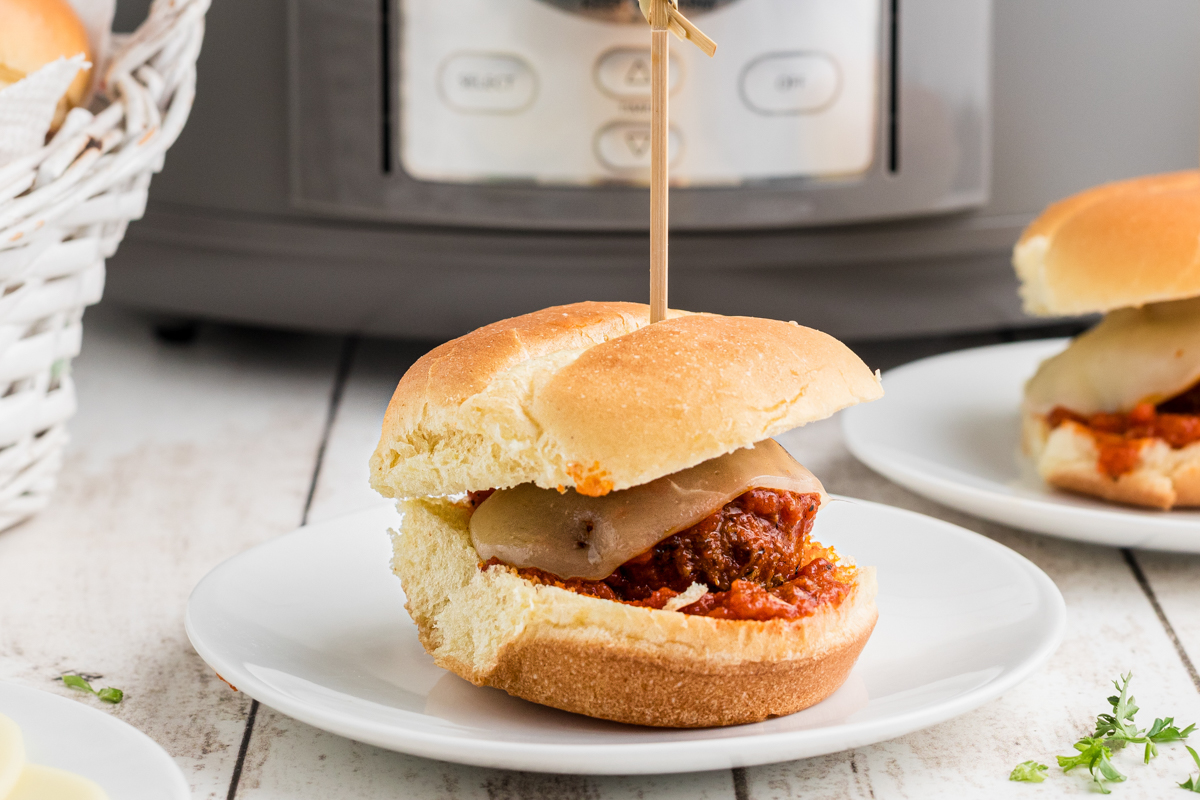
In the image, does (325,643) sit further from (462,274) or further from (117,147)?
(462,274)

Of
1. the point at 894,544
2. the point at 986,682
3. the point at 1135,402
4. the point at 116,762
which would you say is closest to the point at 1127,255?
the point at 1135,402

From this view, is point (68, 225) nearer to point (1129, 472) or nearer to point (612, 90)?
point (612, 90)

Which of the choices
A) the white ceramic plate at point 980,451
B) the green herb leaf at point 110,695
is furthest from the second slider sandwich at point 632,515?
the white ceramic plate at point 980,451

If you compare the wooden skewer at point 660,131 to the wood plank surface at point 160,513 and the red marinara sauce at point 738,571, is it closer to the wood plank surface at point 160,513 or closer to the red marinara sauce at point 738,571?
the red marinara sauce at point 738,571

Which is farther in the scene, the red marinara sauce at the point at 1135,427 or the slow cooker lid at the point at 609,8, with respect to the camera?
the slow cooker lid at the point at 609,8

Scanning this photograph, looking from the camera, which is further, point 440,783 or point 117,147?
point 117,147

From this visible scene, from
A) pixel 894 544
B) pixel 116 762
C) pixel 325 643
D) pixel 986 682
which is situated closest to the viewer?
pixel 116 762

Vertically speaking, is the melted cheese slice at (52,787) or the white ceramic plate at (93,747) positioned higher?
the melted cheese slice at (52,787)
